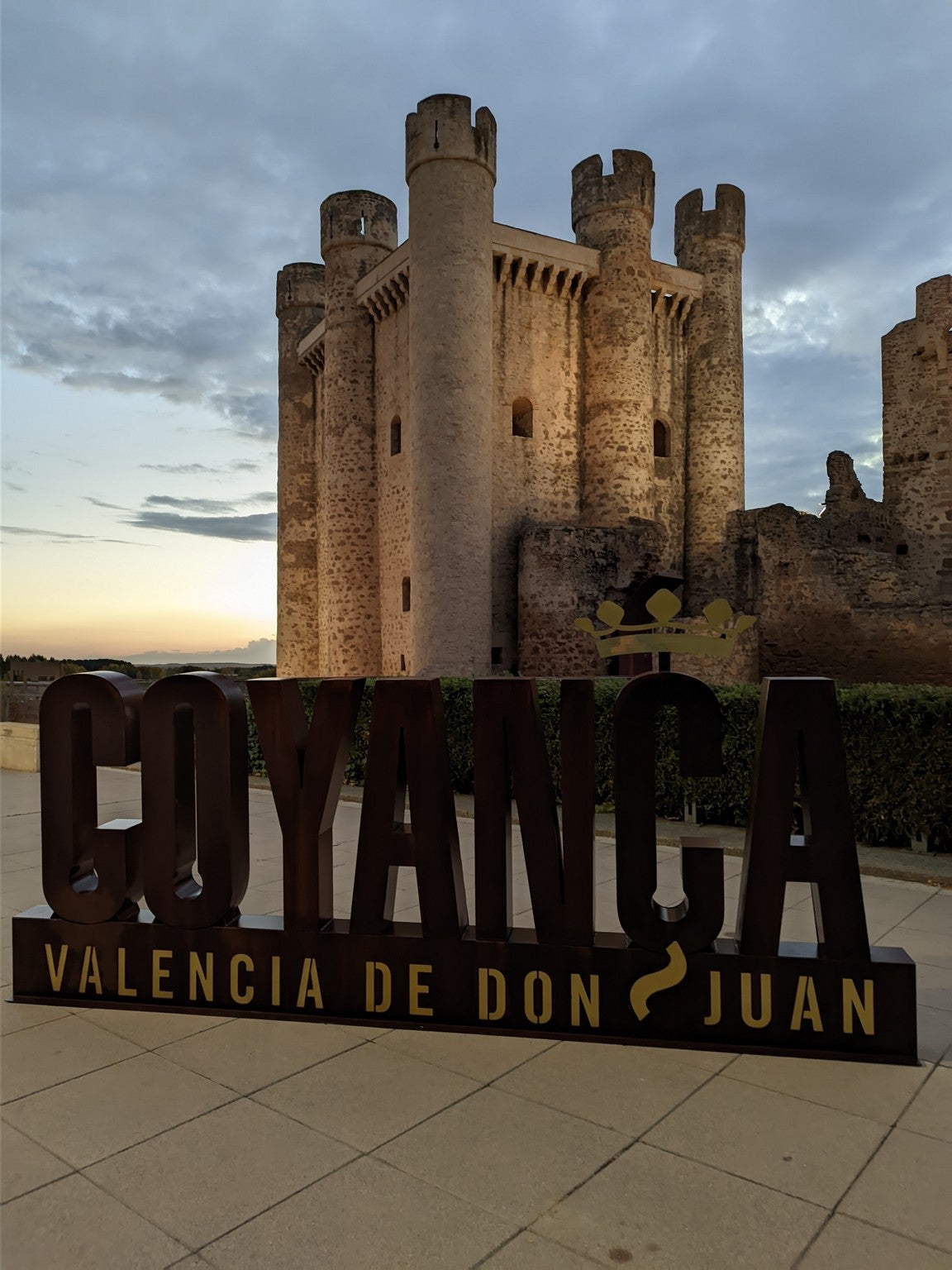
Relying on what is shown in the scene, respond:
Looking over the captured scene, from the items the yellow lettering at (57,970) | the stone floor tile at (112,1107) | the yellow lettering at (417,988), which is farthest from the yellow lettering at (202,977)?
the yellow lettering at (417,988)

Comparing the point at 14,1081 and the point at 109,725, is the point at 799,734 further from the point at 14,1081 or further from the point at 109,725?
the point at 14,1081

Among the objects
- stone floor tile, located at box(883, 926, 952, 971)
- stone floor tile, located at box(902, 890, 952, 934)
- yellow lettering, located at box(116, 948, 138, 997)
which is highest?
yellow lettering, located at box(116, 948, 138, 997)

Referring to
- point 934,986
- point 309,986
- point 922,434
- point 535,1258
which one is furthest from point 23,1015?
point 922,434

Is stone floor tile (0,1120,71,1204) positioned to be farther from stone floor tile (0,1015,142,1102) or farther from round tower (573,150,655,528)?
round tower (573,150,655,528)

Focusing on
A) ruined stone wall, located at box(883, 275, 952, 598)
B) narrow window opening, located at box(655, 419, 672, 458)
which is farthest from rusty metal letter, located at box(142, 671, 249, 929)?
narrow window opening, located at box(655, 419, 672, 458)

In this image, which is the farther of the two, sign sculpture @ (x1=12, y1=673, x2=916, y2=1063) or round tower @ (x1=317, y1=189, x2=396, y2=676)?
round tower @ (x1=317, y1=189, x2=396, y2=676)

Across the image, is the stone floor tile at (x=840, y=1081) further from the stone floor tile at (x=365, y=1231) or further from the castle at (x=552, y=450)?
the castle at (x=552, y=450)

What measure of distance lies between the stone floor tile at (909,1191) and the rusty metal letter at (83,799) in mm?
3198

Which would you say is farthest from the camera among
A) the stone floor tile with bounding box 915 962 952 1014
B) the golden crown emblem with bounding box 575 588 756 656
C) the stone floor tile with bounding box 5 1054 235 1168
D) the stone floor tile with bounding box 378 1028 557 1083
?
the golden crown emblem with bounding box 575 588 756 656

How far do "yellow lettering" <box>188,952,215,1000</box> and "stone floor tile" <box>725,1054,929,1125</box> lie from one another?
7.52 feet

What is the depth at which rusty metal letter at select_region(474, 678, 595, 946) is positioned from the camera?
3.80 m

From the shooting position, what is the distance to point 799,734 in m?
3.72

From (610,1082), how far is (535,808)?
3.64 feet

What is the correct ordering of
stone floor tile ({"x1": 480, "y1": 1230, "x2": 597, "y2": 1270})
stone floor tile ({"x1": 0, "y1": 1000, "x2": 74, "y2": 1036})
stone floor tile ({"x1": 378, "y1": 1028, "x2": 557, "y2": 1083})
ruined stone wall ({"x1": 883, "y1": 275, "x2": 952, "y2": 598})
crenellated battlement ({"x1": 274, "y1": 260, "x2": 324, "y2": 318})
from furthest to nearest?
crenellated battlement ({"x1": 274, "y1": 260, "x2": 324, "y2": 318}) < ruined stone wall ({"x1": 883, "y1": 275, "x2": 952, "y2": 598}) < stone floor tile ({"x1": 0, "y1": 1000, "x2": 74, "y2": 1036}) < stone floor tile ({"x1": 378, "y1": 1028, "x2": 557, "y2": 1083}) < stone floor tile ({"x1": 480, "y1": 1230, "x2": 597, "y2": 1270})
